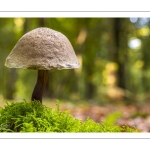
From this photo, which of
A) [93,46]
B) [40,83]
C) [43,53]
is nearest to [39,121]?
[40,83]

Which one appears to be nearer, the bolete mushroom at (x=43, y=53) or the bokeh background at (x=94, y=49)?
the bolete mushroom at (x=43, y=53)

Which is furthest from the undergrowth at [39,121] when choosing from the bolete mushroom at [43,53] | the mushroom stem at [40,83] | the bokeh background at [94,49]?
the bokeh background at [94,49]

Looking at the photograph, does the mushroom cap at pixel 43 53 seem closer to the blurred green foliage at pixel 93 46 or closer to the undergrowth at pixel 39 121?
the undergrowth at pixel 39 121

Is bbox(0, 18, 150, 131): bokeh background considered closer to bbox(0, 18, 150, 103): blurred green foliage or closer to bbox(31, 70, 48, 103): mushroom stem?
bbox(0, 18, 150, 103): blurred green foliage

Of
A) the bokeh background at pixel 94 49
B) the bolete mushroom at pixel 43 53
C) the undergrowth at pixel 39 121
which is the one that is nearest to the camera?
the bolete mushroom at pixel 43 53

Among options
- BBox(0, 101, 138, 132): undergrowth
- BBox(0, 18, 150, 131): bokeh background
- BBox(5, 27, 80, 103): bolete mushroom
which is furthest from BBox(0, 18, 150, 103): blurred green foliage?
BBox(5, 27, 80, 103): bolete mushroom
